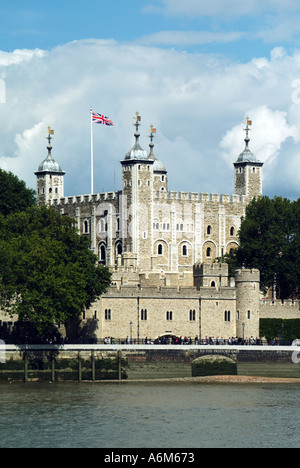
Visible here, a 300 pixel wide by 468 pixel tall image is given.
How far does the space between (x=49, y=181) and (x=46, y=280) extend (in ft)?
183

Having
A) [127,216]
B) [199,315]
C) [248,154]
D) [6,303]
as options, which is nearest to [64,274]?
[6,303]

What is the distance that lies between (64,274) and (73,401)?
15016 mm

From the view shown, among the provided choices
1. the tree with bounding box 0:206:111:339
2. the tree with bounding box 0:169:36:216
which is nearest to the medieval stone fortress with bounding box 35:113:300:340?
the tree with bounding box 0:206:111:339

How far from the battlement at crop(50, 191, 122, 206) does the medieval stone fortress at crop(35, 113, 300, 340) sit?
0.10 meters

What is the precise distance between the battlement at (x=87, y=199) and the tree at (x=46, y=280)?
35.9 m

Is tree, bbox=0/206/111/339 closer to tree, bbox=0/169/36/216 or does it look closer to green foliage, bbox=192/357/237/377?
green foliage, bbox=192/357/237/377

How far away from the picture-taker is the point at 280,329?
10619 cm

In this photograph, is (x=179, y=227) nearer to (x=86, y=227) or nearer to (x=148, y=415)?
(x=86, y=227)

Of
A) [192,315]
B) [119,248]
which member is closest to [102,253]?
[119,248]

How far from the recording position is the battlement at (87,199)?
137 metres

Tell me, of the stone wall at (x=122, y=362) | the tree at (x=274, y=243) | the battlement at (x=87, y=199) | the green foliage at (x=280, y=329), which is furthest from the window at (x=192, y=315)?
the battlement at (x=87, y=199)

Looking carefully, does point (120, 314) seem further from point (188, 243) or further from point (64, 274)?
point (188, 243)

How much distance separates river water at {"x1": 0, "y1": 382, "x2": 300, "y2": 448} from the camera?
221 ft

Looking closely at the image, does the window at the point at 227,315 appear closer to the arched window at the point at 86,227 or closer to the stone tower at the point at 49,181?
the arched window at the point at 86,227
